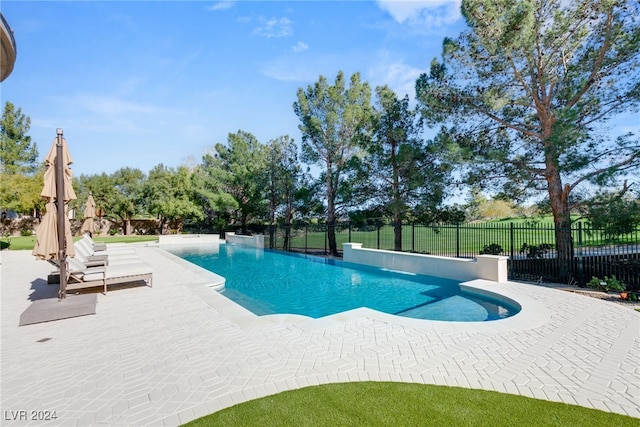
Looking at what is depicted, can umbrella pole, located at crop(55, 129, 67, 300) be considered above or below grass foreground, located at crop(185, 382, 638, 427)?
above

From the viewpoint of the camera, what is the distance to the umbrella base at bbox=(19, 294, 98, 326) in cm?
568

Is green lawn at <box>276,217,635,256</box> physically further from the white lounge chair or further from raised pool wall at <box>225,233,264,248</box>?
the white lounge chair

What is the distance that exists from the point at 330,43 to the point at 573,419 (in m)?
12.7

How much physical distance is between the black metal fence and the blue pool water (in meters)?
2.77

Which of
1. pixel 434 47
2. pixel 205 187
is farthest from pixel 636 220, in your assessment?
pixel 205 187

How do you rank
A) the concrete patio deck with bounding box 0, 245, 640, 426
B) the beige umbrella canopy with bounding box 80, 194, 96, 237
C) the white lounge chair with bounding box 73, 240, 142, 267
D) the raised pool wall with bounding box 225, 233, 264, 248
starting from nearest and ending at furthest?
the concrete patio deck with bounding box 0, 245, 640, 426 < the white lounge chair with bounding box 73, 240, 142, 267 < the beige umbrella canopy with bounding box 80, 194, 96, 237 < the raised pool wall with bounding box 225, 233, 264, 248

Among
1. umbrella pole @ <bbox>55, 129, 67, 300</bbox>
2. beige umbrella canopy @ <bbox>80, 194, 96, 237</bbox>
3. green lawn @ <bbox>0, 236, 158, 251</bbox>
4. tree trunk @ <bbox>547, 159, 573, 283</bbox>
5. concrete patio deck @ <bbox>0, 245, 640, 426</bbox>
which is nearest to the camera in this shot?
concrete patio deck @ <bbox>0, 245, 640, 426</bbox>

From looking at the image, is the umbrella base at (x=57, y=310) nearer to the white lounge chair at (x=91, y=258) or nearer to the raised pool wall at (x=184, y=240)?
the white lounge chair at (x=91, y=258)

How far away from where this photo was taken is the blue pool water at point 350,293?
761cm

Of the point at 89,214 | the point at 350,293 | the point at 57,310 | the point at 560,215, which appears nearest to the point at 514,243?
the point at 560,215

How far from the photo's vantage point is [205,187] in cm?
3109

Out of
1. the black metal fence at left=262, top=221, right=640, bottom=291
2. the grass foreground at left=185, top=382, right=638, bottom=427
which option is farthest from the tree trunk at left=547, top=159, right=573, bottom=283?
the grass foreground at left=185, top=382, right=638, bottom=427

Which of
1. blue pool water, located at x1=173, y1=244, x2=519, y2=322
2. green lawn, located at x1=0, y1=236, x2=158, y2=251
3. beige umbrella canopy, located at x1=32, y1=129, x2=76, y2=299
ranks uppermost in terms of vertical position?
beige umbrella canopy, located at x1=32, y1=129, x2=76, y2=299

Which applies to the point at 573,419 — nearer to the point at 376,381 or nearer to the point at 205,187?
the point at 376,381
